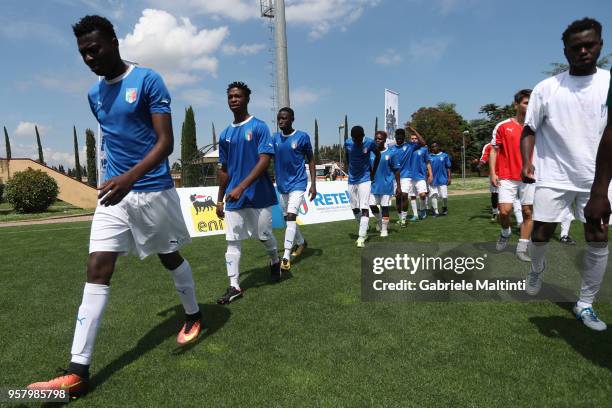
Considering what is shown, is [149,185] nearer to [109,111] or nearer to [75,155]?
[109,111]

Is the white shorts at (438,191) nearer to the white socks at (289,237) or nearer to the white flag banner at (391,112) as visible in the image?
the white flag banner at (391,112)

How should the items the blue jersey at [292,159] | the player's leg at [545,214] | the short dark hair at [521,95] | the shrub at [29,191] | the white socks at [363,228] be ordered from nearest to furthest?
the player's leg at [545,214], the short dark hair at [521,95], the blue jersey at [292,159], the white socks at [363,228], the shrub at [29,191]

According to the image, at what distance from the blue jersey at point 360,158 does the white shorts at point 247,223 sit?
3.38 m

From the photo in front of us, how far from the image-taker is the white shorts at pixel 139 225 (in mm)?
2508

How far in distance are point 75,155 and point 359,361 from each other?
6909 centimetres

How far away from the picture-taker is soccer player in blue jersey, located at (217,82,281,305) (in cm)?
401

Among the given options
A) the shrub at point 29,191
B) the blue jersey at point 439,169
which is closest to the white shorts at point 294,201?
the blue jersey at point 439,169

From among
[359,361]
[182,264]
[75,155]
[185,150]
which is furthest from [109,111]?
[75,155]

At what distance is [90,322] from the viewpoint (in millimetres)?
2369

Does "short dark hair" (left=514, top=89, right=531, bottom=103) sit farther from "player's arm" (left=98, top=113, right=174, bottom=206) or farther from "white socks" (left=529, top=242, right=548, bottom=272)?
"player's arm" (left=98, top=113, right=174, bottom=206)

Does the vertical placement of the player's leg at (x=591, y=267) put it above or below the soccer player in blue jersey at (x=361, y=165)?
below

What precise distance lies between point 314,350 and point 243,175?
2.09m

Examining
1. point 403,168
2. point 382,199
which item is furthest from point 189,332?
point 403,168

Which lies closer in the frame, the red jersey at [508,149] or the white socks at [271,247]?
the white socks at [271,247]
